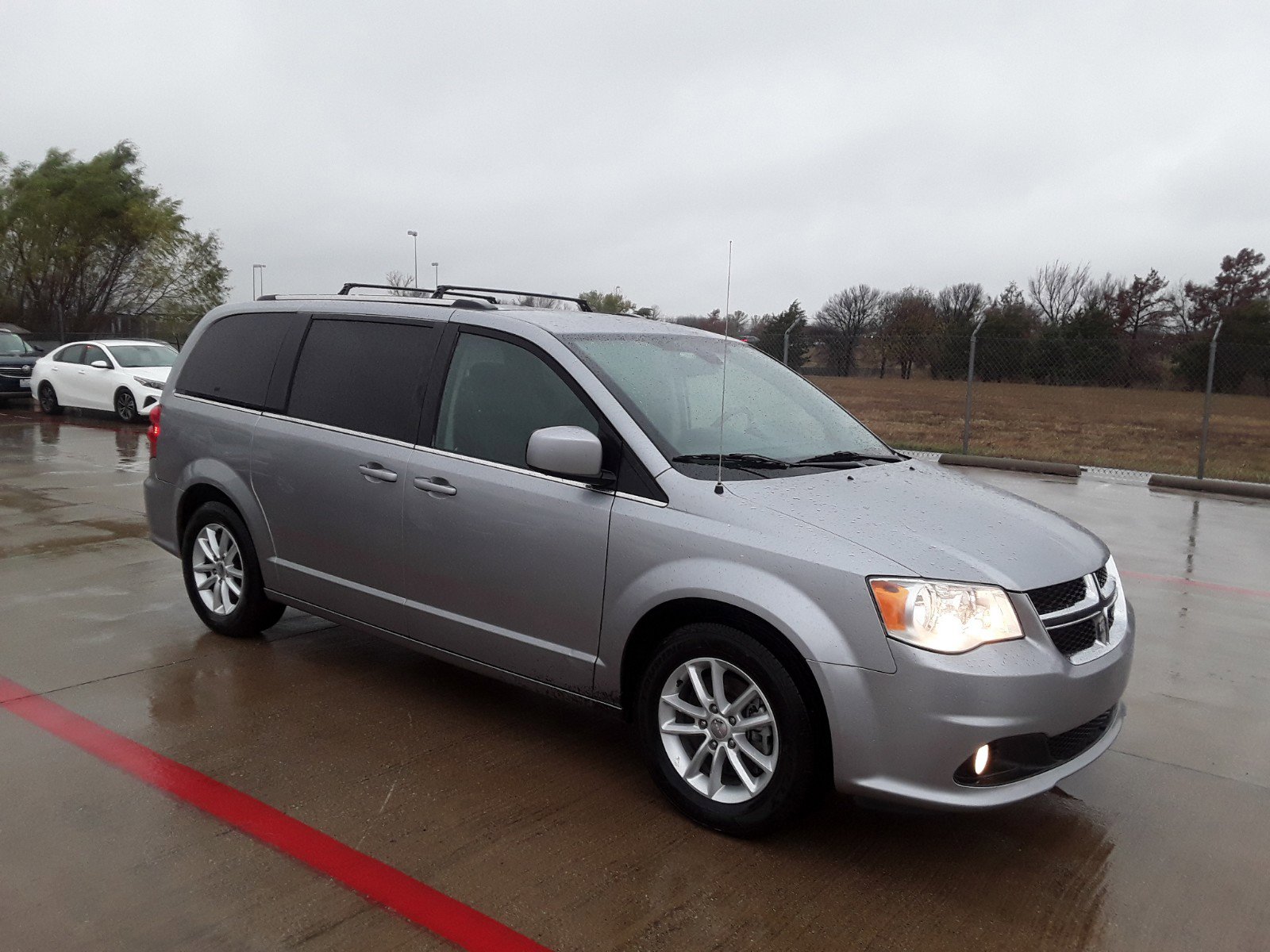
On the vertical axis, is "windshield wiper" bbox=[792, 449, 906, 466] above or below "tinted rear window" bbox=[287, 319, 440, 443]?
below

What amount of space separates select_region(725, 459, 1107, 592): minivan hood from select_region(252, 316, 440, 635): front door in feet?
5.39

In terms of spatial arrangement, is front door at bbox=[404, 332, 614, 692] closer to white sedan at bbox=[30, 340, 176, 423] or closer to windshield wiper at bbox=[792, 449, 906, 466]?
windshield wiper at bbox=[792, 449, 906, 466]

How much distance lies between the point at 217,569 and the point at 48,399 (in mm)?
16659

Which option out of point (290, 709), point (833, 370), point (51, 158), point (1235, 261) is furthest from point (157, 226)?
point (1235, 261)

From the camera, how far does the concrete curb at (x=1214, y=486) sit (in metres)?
13.1

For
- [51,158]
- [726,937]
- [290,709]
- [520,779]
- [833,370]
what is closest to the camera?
[726,937]

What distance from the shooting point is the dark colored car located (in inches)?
823

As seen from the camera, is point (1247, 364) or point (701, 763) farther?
point (1247, 364)

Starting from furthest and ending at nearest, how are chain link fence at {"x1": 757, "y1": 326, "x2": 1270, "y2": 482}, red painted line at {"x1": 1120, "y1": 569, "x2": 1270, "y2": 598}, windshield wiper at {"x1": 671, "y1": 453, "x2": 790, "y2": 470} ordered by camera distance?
chain link fence at {"x1": 757, "y1": 326, "x2": 1270, "y2": 482}
red painted line at {"x1": 1120, "y1": 569, "x2": 1270, "y2": 598}
windshield wiper at {"x1": 671, "y1": 453, "x2": 790, "y2": 470}

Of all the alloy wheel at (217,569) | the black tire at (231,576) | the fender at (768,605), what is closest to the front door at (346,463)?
the black tire at (231,576)

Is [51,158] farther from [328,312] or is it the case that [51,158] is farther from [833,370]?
[328,312]

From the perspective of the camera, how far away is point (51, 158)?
32281mm

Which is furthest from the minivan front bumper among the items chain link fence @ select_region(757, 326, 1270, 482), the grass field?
chain link fence @ select_region(757, 326, 1270, 482)

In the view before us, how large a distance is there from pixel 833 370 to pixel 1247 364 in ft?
22.7
